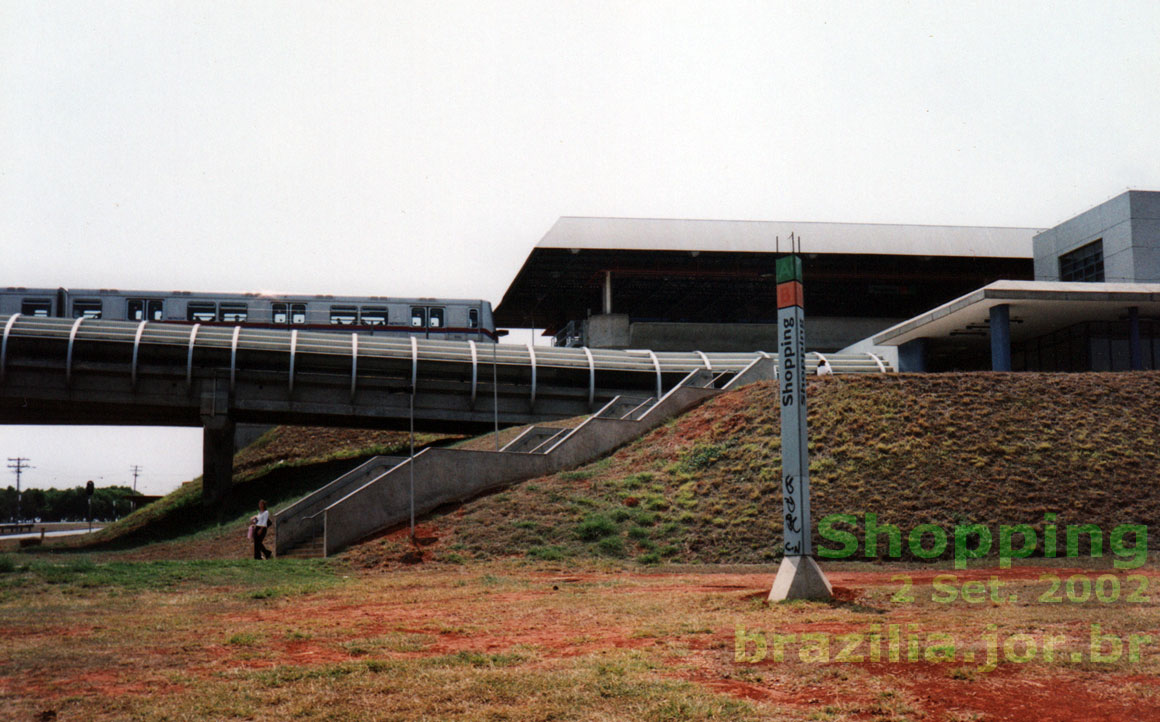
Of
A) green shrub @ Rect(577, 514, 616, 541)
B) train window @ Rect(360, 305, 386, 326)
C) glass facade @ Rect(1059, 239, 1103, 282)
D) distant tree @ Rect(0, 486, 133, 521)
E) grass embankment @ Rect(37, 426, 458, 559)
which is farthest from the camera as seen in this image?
distant tree @ Rect(0, 486, 133, 521)

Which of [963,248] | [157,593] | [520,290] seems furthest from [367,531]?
[963,248]

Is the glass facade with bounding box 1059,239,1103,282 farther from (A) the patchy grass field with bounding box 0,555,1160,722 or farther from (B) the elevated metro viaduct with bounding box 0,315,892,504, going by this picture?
(A) the patchy grass field with bounding box 0,555,1160,722

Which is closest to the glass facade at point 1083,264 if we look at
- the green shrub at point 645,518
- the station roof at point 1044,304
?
the station roof at point 1044,304

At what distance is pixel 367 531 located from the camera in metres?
26.2

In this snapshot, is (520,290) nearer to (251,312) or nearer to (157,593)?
(251,312)

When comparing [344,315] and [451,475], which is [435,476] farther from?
[344,315]

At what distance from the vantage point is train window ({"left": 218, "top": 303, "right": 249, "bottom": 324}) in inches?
1882

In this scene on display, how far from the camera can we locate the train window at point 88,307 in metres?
46.2

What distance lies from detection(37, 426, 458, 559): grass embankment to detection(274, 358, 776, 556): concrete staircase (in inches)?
128

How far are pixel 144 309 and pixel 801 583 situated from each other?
41209 millimetres

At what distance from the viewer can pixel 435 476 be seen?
2833cm

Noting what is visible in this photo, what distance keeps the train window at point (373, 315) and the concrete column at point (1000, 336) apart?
29116 millimetres

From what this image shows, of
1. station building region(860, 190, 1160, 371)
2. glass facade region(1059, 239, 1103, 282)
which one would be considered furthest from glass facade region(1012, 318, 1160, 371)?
glass facade region(1059, 239, 1103, 282)

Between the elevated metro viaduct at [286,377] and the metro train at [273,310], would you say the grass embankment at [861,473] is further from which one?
the metro train at [273,310]
